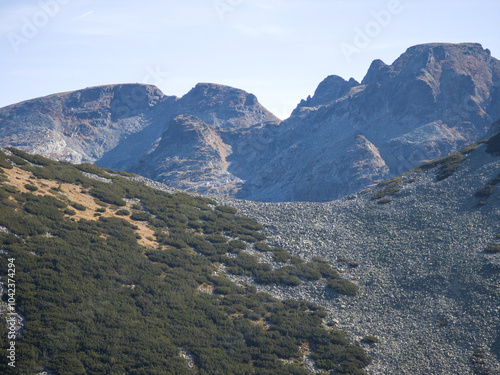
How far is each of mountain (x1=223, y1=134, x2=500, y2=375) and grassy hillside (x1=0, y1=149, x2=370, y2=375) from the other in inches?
113

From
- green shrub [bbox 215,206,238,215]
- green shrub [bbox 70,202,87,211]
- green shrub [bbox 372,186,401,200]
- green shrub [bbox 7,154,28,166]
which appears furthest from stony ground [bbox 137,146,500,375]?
green shrub [bbox 70,202,87,211]

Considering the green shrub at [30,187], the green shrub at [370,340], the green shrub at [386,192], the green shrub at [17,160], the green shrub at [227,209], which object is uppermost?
the green shrub at [17,160]

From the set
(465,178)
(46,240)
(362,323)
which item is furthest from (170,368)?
(465,178)

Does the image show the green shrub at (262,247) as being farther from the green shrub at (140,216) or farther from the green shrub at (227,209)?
the green shrub at (140,216)

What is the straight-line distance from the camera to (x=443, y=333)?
36188 millimetres

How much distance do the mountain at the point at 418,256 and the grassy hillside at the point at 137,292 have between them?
2866 millimetres

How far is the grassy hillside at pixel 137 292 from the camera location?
2803 centimetres

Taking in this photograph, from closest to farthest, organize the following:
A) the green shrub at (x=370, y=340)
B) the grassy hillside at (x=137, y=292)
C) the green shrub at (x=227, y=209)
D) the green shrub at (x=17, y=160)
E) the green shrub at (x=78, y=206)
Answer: the grassy hillside at (x=137, y=292)
the green shrub at (x=370, y=340)
the green shrub at (x=78, y=206)
the green shrub at (x=17, y=160)
the green shrub at (x=227, y=209)

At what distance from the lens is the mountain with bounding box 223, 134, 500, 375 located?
1369 inches

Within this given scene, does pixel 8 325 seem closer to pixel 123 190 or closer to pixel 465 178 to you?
pixel 123 190

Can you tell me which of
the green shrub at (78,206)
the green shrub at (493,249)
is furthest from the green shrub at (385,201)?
the green shrub at (78,206)

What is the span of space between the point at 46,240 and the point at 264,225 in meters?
29.2

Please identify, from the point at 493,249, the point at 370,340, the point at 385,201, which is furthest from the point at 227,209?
the point at 493,249

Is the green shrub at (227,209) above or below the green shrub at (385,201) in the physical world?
below
